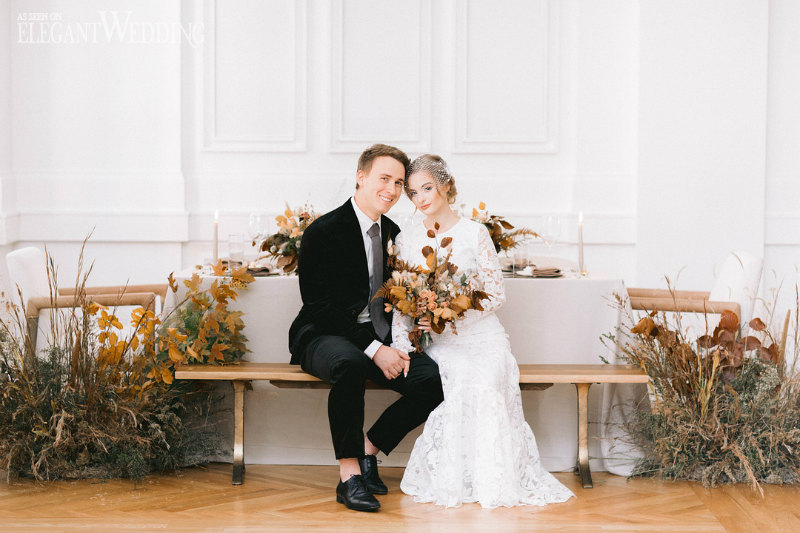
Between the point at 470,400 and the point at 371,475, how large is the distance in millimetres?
540

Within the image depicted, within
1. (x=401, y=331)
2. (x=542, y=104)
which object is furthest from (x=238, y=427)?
(x=542, y=104)

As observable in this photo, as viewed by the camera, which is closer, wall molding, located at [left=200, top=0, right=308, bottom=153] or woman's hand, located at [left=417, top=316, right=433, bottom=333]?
woman's hand, located at [left=417, top=316, right=433, bottom=333]

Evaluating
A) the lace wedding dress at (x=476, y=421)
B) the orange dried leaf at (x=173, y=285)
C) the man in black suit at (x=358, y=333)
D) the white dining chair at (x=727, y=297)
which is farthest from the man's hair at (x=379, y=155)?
the white dining chair at (x=727, y=297)

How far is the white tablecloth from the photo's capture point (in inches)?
163

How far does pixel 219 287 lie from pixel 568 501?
184 cm

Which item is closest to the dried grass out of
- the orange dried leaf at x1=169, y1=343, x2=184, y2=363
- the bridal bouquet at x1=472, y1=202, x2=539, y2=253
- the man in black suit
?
the orange dried leaf at x1=169, y1=343, x2=184, y2=363

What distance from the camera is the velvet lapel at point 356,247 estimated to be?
3.85 meters

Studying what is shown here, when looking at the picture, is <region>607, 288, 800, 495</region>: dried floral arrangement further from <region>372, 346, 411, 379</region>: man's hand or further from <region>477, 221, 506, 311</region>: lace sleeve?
<region>372, 346, 411, 379</region>: man's hand

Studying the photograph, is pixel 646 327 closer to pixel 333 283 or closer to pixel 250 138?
pixel 333 283

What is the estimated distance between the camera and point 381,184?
3.86 metres

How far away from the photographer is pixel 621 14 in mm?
5852

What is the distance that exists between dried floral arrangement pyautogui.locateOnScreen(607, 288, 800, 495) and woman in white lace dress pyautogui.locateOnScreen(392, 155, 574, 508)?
1.86ft

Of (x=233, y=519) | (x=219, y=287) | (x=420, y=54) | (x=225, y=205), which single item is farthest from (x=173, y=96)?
(x=233, y=519)

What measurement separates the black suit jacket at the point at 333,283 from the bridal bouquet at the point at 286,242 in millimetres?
416
